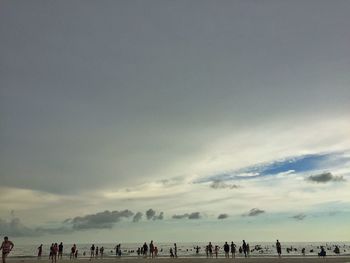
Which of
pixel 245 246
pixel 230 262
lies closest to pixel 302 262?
pixel 230 262

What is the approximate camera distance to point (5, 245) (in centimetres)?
2914

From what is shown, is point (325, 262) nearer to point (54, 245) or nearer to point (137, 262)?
point (137, 262)

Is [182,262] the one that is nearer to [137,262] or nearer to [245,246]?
[137,262]

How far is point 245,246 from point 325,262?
14.6 m

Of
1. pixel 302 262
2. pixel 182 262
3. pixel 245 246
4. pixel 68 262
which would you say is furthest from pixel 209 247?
pixel 68 262

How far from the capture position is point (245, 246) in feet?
192

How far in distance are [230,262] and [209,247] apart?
13.4 meters

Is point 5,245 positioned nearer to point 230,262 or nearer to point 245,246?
point 230,262

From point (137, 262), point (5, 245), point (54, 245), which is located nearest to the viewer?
point (5, 245)

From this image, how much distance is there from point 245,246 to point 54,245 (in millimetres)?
27916

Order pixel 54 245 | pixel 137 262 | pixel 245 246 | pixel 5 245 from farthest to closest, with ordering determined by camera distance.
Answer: pixel 245 246 → pixel 137 262 → pixel 54 245 → pixel 5 245

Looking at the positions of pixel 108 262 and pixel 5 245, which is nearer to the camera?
pixel 5 245

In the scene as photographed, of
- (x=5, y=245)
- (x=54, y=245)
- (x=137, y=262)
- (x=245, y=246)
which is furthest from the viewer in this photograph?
(x=245, y=246)

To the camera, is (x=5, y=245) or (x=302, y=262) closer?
(x=5, y=245)
